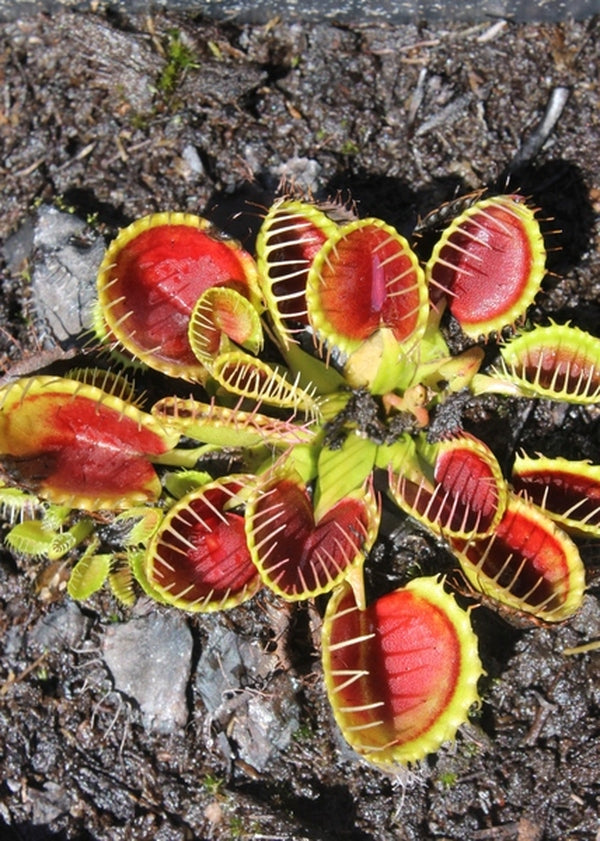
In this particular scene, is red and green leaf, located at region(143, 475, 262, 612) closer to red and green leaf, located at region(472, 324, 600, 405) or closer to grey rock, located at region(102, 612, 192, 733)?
grey rock, located at region(102, 612, 192, 733)

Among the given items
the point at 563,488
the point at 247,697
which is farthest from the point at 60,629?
the point at 563,488

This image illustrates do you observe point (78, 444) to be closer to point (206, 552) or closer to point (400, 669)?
point (206, 552)

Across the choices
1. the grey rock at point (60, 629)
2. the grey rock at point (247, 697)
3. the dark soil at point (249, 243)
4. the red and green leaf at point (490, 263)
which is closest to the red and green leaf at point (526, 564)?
the dark soil at point (249, 243)

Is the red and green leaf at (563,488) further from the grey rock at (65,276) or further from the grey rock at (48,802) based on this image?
the grey rock at (48,802)

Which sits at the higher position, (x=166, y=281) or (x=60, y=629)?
(x=166, y=281)

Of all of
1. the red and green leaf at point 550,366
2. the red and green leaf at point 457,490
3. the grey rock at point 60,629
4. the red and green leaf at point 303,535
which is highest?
the red and green leaf at point 550,366

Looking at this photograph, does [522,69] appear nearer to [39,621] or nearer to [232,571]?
[232,571]

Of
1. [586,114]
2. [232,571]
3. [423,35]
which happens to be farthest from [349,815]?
[423,35]
